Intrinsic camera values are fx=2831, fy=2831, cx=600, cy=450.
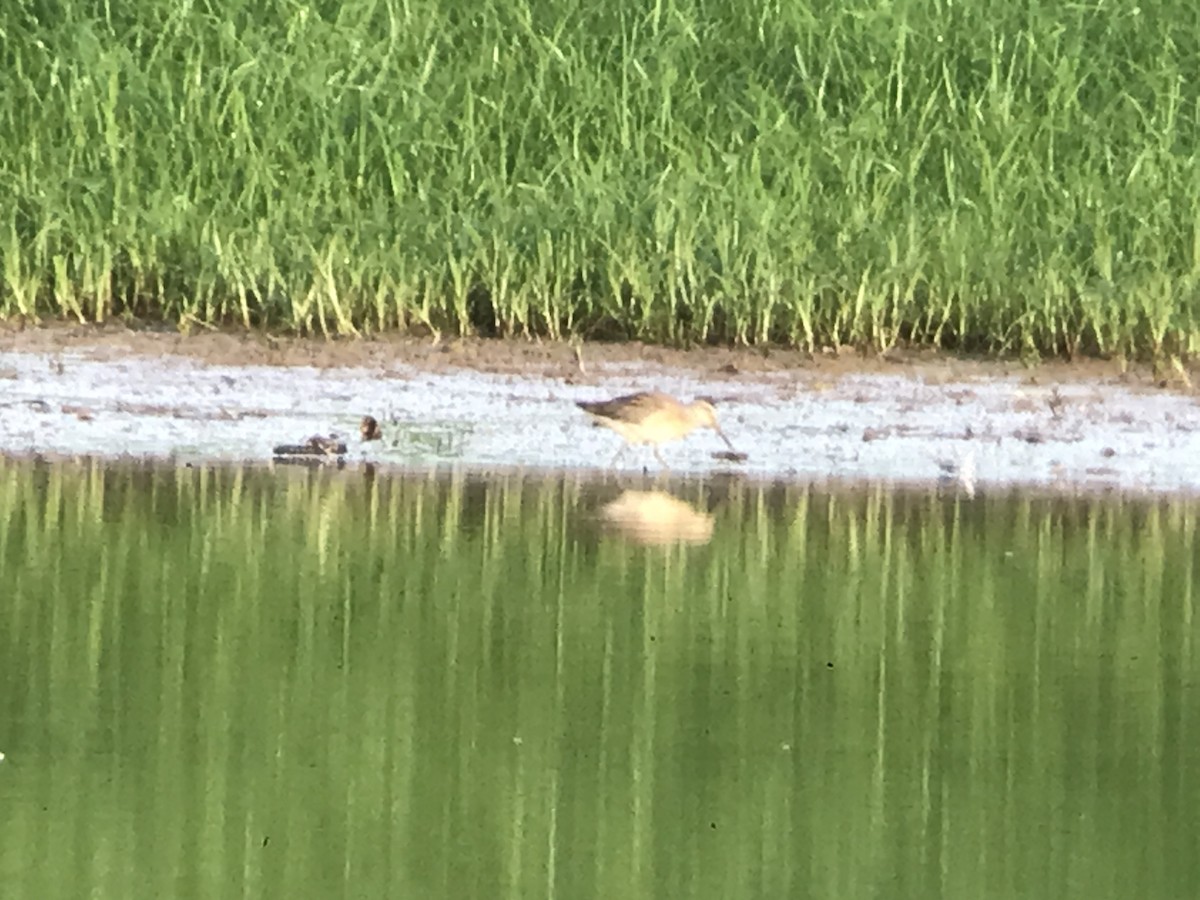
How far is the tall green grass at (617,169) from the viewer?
8531 millimetres

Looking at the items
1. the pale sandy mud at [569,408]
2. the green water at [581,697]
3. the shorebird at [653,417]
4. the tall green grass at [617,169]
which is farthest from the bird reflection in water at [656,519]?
the tall green grass at [617,169]

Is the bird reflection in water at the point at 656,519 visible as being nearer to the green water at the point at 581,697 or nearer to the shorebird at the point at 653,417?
the green water at the point at 581,697

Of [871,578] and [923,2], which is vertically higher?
[923,2]

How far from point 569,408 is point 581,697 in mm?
Answer: 3413

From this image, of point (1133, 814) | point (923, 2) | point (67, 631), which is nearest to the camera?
point (1133, 814)

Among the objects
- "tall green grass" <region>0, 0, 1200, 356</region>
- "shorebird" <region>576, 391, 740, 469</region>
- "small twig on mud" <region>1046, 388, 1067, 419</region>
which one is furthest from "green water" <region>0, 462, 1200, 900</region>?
"tall green grass" <region>0, 0, 1200, 356</region>

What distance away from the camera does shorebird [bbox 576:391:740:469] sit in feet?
23.1

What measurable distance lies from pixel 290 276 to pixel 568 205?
0.90 m

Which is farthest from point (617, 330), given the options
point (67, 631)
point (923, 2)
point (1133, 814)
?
point (1133, 814)

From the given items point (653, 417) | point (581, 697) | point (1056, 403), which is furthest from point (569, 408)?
point (581, 697)

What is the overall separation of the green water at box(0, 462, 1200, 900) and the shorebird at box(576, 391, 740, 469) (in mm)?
469

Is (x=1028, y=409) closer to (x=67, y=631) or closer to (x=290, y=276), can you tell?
(x=290, y=276)

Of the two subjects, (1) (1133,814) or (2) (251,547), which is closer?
(1) (1133,814)

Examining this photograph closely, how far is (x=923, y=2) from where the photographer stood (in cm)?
1012
